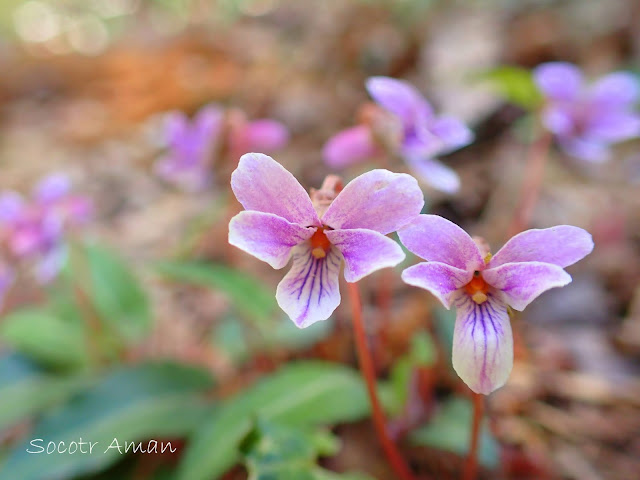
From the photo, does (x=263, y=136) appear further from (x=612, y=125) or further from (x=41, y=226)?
(x=612, y=125)

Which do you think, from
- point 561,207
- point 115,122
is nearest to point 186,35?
point 115,122

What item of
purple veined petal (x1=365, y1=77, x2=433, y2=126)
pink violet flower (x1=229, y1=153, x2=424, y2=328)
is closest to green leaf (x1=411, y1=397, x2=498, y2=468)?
pink violet flower (x1=229, y1=153, x2=424, y2=328)

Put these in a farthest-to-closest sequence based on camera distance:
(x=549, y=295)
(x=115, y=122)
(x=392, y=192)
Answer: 1. (x=115, y=122)
2. (x=549, y=295)
3. (x=392, y=192)

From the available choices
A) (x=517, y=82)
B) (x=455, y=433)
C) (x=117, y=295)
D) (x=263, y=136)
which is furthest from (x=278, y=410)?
(x=517, y=82)

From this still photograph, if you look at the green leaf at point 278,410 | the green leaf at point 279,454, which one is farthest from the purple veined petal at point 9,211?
the green leaf at point 279,454

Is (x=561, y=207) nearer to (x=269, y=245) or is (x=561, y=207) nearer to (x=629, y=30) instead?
(x=629, y=30)

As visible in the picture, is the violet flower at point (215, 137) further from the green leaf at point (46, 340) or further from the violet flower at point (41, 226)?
the green leaf at point (46, 340)
